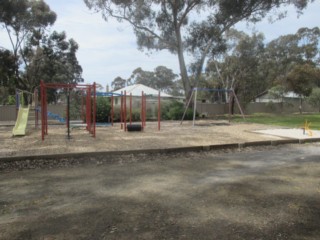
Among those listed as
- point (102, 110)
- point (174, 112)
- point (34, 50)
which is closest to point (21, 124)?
point (102, 110)

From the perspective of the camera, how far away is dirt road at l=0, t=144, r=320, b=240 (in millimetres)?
3221

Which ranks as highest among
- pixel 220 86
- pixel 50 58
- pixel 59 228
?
pixel 50 58

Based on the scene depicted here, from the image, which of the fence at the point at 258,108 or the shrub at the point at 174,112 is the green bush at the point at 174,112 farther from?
the fence at the point at 258,108

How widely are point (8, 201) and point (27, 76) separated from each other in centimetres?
2839

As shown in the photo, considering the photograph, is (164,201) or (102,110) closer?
(164,201)

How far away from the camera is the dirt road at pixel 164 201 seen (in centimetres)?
322

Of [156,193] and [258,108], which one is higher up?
[258,108]

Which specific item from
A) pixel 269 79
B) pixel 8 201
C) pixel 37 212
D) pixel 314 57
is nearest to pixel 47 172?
pixel 8 201

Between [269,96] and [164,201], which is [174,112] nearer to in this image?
[269,96]

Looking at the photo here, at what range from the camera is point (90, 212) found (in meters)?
3.73

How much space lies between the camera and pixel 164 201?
4.16m

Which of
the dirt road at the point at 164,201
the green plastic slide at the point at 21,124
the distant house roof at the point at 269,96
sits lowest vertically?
the dirt road at the point at 164,201

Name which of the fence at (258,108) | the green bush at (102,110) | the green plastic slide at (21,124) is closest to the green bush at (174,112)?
the green bush at (102,110)

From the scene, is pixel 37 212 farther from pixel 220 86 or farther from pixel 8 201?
pixel 220 86
